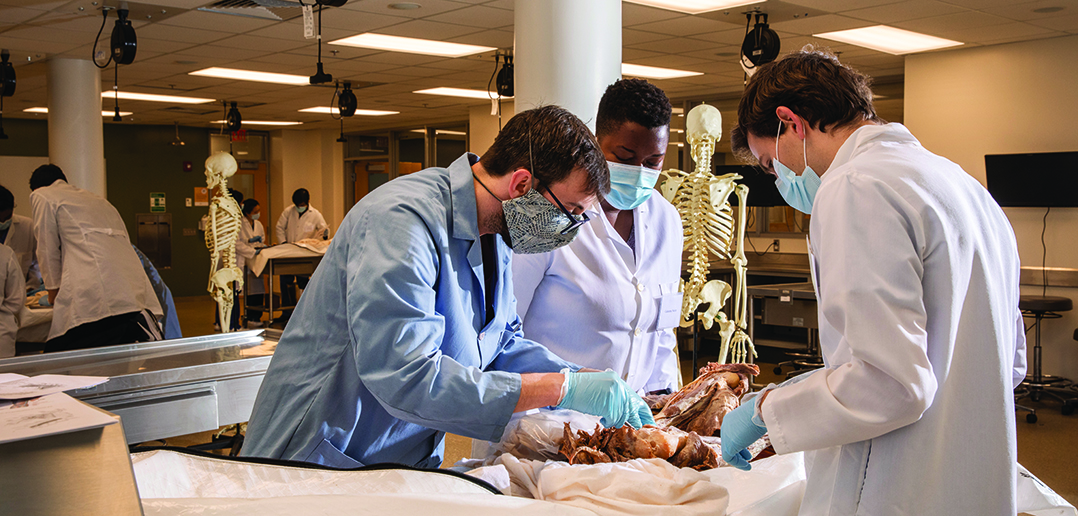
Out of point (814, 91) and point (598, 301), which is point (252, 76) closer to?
point (598, 301)

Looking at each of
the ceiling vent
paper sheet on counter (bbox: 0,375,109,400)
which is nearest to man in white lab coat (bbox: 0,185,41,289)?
the ceiling vent

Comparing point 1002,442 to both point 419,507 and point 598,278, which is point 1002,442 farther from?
point 598,278

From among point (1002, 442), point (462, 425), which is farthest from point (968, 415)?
point (462, 425)

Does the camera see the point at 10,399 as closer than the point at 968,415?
No

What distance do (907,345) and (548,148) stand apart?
2.51 ft

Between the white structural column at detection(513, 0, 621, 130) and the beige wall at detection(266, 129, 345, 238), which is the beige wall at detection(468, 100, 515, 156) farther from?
→ the white structural column at detection(513, 0, 621, 130)

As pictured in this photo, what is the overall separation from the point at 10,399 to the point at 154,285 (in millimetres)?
3499

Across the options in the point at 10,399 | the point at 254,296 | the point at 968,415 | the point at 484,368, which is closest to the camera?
the point at 968,415

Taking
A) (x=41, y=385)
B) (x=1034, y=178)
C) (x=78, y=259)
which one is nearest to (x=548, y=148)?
(x=41, y=385)

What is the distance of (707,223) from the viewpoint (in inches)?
130

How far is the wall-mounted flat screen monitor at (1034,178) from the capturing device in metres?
6.77

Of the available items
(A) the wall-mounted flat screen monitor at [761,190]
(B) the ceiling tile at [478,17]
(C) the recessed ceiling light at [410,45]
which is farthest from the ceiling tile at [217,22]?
(A) the wall-mounted flat screen monitor at [761,190]

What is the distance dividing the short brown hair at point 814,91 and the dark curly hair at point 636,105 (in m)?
0.65

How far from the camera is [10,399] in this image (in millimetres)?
1954
